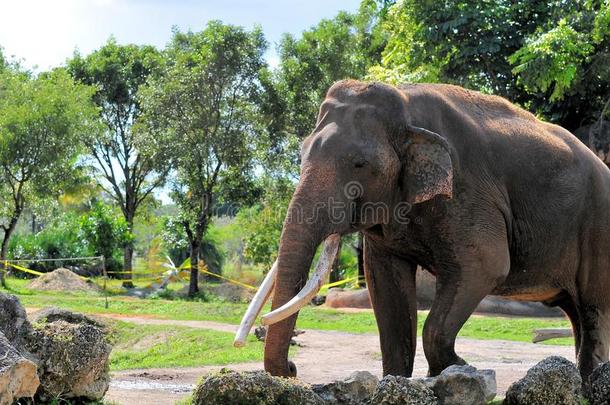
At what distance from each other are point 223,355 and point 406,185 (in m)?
6.79

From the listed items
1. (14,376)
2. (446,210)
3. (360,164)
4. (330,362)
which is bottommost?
(330,362)

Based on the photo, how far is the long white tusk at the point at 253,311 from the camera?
6.32 metres

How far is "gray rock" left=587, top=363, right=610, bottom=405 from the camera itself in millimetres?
7441

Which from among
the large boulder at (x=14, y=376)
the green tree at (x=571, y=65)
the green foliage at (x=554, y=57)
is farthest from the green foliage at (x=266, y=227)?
the large boulder at (x=14, y=376)

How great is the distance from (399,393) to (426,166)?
6.79 feet

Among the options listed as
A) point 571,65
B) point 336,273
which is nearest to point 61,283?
point 336,273

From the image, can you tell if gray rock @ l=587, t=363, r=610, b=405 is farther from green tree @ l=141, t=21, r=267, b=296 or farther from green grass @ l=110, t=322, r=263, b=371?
green tree @ l=141, t=21, r=267, b=296

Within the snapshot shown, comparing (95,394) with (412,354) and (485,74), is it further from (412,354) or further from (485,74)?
(485,74)

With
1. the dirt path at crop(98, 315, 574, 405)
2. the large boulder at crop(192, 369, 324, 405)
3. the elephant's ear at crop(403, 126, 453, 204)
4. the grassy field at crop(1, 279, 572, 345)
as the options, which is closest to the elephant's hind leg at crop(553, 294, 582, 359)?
the dirt path at crop(98, 315, 574, 405)

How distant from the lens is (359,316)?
20.8 m

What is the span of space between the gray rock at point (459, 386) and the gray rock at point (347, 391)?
44 centimetres

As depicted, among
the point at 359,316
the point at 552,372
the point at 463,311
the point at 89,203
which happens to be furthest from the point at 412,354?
the point at 89,203

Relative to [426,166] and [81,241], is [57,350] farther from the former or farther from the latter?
[81,241]

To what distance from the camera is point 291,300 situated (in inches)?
259
